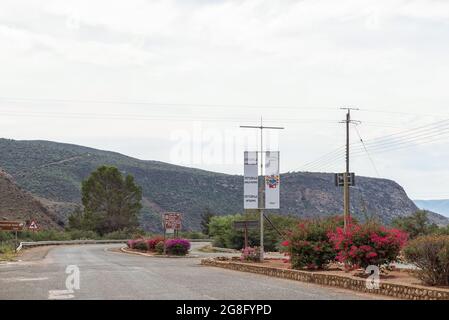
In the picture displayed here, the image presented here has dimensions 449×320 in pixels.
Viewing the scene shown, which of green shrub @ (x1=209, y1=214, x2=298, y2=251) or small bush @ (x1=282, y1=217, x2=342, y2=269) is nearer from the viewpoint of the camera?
small bush @ (x1=282, y1=217, x2=342, y2=269)

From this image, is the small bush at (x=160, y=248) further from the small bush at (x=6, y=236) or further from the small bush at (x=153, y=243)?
the small bush at (x=6, y=236)

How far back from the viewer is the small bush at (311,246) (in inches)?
1006

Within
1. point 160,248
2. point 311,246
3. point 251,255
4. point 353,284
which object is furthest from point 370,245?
point 160,248

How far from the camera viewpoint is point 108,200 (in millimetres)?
88562

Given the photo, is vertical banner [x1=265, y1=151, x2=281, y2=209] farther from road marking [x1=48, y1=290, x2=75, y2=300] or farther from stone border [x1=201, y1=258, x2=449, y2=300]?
road marking [x1=48, y1=290, x2=75, y2=300]

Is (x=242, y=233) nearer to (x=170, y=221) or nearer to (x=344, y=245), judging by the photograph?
(x=170, y=221)

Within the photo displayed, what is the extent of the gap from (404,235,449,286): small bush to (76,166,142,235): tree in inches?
2796

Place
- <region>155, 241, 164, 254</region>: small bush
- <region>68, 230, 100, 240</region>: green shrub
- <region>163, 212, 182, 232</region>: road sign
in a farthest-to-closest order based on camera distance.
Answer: <region>68, 230, 100, 240</region>: green shrub
<region>155, 241, 164, 254</region>: small bush
<region>163, 212, 182, 232</region>: road sign

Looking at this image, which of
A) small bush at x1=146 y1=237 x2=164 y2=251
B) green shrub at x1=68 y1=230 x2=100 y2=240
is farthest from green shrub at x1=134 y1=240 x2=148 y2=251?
green shrub at x1=68 y1=230 x2=100 y2=240

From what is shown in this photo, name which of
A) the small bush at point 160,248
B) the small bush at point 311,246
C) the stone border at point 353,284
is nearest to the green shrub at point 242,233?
the small bush at point 160,248

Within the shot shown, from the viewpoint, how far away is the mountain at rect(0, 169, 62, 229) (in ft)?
278

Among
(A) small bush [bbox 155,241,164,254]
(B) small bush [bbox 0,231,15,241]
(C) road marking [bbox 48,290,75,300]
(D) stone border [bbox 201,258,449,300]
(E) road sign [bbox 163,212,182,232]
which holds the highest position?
(E) road sign [bbox 163,212,182,232]

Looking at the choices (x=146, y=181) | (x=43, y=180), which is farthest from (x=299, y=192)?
(x=43, y=180)
